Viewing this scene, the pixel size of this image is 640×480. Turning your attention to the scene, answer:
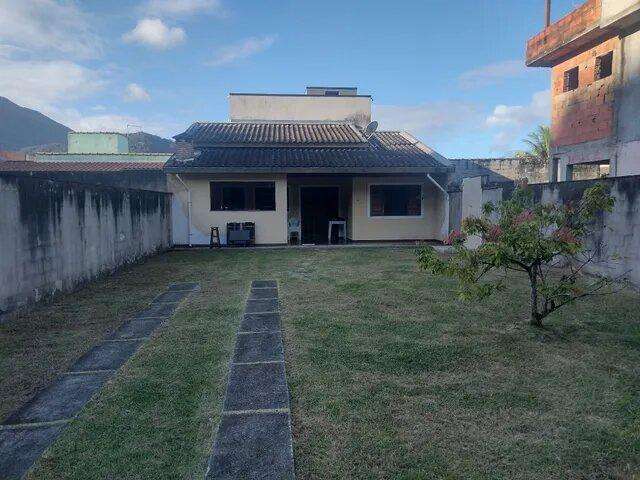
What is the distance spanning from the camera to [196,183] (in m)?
13.5

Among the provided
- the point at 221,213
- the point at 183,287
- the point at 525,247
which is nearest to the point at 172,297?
the point at 183,287

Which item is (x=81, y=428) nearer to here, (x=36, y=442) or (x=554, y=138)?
(x=36, y=442)

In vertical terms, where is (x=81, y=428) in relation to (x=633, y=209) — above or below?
below

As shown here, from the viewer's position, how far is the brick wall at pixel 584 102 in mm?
10859

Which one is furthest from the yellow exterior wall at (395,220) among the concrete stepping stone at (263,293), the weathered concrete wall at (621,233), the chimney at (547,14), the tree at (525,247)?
the tree at (525,247)

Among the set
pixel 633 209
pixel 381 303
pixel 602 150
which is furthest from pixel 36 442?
pixel 602 150

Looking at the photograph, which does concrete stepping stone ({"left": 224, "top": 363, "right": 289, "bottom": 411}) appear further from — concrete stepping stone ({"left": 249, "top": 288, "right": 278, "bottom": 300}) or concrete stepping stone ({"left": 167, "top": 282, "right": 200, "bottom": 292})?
concrete stepping stone ({"left": 167, "top": 282, "right": 200, "bottom": 292})

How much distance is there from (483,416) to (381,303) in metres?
3.29

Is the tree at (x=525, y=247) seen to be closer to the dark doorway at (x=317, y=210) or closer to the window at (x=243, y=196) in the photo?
the window at (x=243, y=196)

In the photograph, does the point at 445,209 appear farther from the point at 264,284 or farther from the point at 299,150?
the point at 264,284

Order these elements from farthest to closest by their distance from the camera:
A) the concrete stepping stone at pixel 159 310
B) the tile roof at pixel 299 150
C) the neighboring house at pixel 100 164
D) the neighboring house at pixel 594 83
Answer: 1. the neighboring house at pixel 100 164
2. the tile roof at pixel 299 150
3. the neighboring house at pixel 594 83
4. the concrete stepping stone at pixel 159 310

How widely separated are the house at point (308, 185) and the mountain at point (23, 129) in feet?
126

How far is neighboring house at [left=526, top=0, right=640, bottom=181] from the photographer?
33.2ft

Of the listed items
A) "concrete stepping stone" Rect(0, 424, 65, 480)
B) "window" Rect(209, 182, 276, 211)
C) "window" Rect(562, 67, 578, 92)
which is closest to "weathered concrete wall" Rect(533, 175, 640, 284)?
"window" Rect(562, 67, 578, 92)
